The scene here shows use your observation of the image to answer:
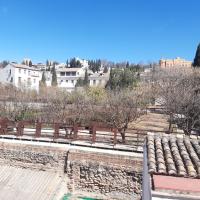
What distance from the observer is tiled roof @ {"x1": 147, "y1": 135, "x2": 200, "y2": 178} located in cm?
715

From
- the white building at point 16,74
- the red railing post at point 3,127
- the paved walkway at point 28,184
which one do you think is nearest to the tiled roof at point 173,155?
the paved walkway at point 28,184

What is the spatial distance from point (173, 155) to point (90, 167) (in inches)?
388

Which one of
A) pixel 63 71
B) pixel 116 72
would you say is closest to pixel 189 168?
pixel 116 72

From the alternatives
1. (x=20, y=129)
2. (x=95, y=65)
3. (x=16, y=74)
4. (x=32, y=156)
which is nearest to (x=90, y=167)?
(x=32, y=156)

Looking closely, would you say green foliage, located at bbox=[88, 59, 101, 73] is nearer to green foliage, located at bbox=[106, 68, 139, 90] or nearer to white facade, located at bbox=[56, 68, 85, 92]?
white facade, located at bbox=[56, 68, 85, 92]

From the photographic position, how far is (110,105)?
31.6 metres

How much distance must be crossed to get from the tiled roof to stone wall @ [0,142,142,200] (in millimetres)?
7747

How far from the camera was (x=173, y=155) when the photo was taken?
27.3ft

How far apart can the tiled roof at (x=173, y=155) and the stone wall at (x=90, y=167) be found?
25.4 ft

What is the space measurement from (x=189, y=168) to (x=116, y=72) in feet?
173

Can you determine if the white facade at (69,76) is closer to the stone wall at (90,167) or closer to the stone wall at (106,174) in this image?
the stone wall at (90,167)

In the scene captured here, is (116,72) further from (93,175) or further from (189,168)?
(189,168)

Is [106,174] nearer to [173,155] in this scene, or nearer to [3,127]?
[3,127]

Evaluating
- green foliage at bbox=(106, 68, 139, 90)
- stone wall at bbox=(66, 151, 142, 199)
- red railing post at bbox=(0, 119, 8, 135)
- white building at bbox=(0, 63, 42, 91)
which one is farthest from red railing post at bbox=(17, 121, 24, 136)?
white building at bbox=(0, 63, 42, 91)
